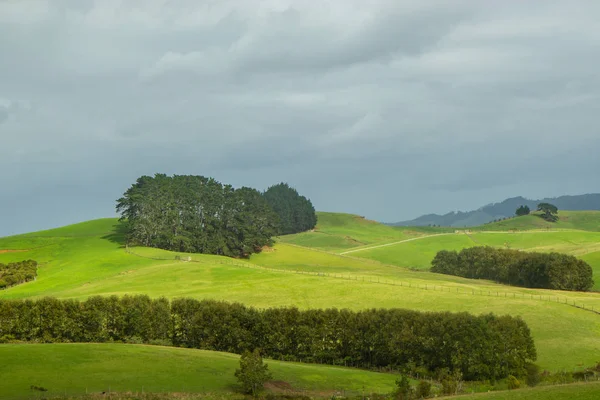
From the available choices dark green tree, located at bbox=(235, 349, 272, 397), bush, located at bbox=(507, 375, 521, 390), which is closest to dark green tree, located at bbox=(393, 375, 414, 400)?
bush, located at bbox=(507, 375, 521, 390)

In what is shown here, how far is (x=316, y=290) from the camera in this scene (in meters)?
123

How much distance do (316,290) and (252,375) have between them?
61234mm

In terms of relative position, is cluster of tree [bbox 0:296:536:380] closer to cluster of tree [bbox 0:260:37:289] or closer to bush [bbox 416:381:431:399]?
bush [bbox 416:381:431:399]

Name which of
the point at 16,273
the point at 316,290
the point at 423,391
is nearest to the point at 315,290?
the point at 316,290

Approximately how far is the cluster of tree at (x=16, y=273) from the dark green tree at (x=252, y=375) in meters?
99.4

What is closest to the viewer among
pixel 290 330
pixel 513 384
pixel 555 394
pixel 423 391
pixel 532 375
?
pixel 555 394

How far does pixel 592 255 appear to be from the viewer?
186 m

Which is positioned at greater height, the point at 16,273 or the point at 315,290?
the point at 16,273

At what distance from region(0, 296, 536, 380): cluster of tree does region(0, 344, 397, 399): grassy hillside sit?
26.0 ft

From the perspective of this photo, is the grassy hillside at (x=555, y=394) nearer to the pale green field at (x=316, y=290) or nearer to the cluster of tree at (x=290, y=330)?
the cluster of tree at (x=290, y=330)

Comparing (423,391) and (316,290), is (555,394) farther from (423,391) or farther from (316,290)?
→ (316,290)

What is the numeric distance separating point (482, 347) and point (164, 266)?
312 ft

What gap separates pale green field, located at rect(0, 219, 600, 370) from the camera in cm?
9312

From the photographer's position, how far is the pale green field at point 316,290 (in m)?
93.1
